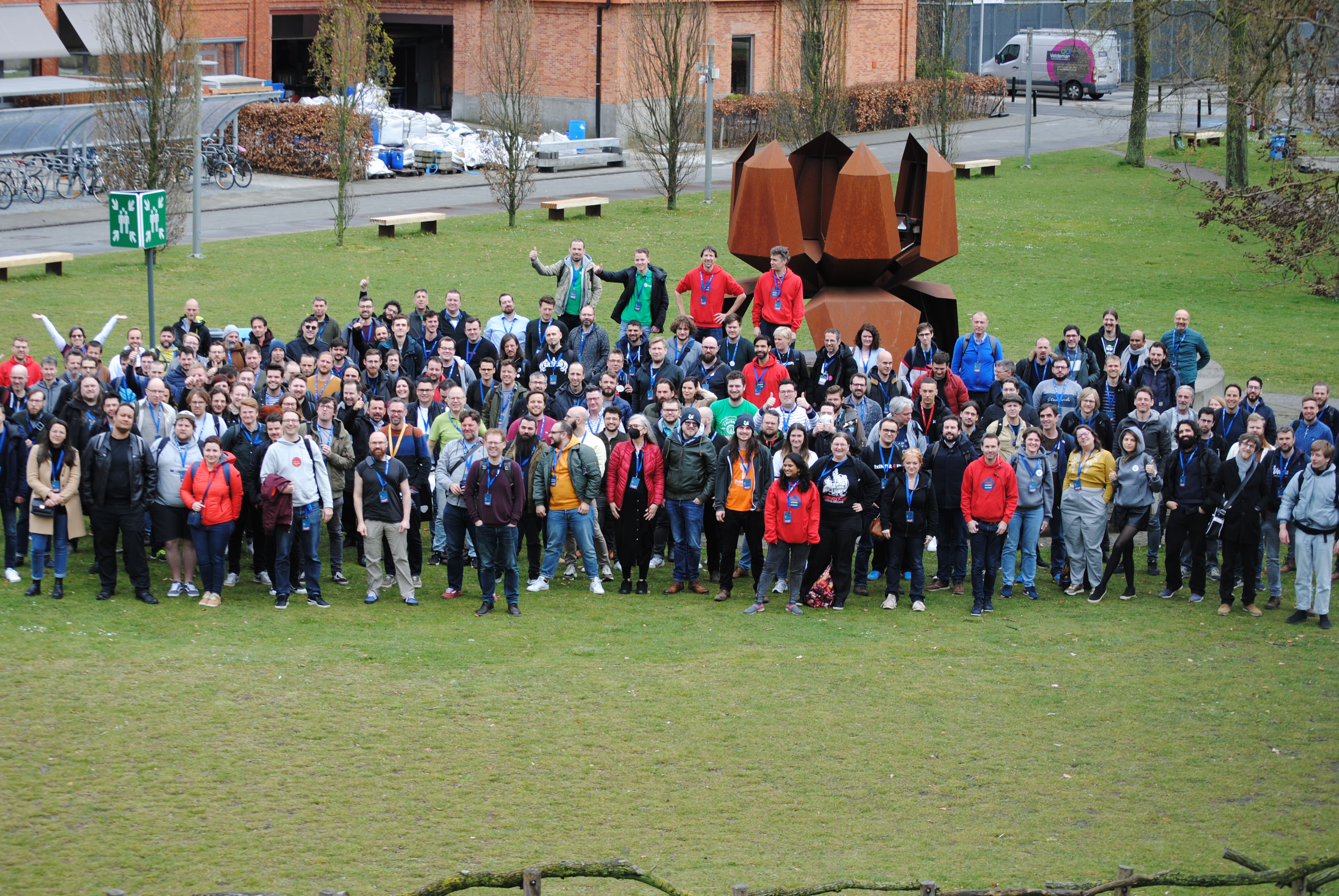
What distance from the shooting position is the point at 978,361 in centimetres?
1448

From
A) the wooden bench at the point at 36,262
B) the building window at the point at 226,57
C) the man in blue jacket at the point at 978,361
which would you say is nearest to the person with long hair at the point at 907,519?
the man in blue jacket at the point at 978,361

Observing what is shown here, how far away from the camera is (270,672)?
991 centimetres

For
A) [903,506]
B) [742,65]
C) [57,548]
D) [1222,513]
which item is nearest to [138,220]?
[57,548]

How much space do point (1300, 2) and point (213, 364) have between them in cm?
1134

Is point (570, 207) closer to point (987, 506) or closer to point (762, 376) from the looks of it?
point (762, 376)

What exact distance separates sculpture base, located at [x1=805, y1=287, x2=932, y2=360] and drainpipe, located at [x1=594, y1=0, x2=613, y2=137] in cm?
2414

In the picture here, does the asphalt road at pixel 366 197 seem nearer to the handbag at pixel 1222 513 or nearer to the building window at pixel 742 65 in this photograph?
the building window at pixel 742 65

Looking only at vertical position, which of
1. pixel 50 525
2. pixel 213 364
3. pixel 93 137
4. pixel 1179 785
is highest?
pixel 93 137

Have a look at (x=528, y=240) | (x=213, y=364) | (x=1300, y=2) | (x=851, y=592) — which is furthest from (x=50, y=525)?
(x=528, y=240)

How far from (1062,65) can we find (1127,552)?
Result: 4611cm

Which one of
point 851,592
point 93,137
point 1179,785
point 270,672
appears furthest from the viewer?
point 93,137

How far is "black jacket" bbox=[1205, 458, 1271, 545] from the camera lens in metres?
11.7

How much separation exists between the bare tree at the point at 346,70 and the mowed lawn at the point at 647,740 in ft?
49.0

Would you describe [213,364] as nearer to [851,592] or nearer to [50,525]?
[50,525]
